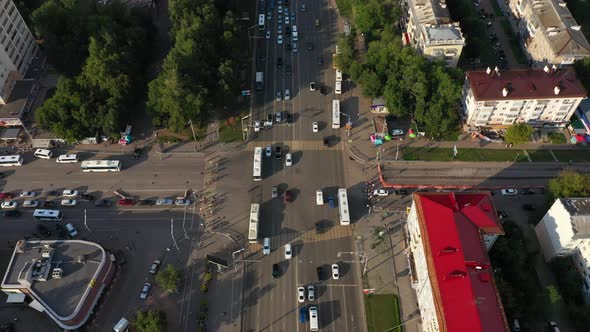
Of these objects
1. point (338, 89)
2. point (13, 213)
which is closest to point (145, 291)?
point (13, 213)

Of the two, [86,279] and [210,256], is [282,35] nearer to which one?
[210,256]

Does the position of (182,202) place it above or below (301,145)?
below

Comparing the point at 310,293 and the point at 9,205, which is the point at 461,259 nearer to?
the point at 310,293

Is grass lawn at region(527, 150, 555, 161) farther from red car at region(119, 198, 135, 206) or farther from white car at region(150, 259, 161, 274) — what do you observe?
red car at region(119, 198, 135, 206)

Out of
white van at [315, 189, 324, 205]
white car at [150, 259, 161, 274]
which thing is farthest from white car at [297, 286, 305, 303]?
white car at [150, 259, 161, 274]

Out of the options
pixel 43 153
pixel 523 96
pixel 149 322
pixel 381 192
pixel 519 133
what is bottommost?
pixel 149 322

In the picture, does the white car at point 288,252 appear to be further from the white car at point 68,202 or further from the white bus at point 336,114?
the white car at point 68,202
